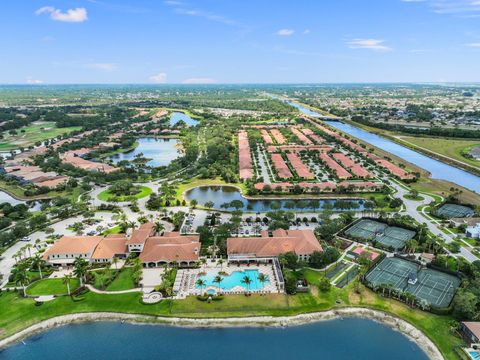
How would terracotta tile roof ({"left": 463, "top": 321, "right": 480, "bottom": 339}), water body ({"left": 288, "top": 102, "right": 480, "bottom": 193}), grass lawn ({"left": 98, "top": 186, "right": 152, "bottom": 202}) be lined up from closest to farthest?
terracotta tile roof ({"left": 463, "top": 321, "right": 480, "bottom": 339})
grass lawn ({"left": 98, "top": 186, "right": 152, "bottom": 202})
water body ({"left": 288, "top": 102, "right": 480, "bottom": 193})

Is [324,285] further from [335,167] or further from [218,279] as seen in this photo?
[335,167]

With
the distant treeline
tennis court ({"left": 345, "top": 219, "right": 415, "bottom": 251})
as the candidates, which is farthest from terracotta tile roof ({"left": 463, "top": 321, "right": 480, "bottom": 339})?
the distant treeline

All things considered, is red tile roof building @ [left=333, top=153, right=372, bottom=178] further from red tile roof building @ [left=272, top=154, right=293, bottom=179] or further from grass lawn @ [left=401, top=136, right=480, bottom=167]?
grass lawn @ [left=401, top=136, right=480, bottom=167]

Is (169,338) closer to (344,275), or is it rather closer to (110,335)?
(110,335)

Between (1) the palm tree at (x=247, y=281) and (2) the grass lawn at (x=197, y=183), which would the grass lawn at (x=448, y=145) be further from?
(1) the palm tree at (x=247, y=281)

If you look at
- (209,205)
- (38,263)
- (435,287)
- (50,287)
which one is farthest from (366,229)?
(38,263)

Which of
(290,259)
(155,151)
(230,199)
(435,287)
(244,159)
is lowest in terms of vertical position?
(435,287)
